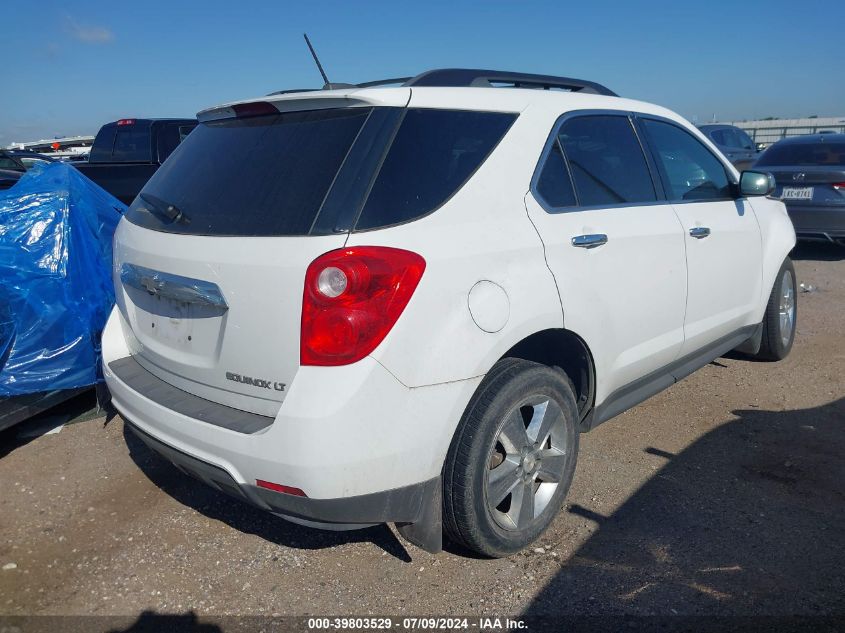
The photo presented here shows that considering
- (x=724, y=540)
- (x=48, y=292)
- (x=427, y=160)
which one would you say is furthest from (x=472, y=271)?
(x=48, y=292)

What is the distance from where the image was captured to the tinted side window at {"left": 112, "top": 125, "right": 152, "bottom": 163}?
8172mm

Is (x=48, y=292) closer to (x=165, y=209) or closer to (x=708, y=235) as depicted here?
(x=165, y=209)

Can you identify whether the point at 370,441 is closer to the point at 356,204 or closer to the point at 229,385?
the point at 229,385

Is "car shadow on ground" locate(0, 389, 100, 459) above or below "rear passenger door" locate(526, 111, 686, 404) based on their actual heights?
below

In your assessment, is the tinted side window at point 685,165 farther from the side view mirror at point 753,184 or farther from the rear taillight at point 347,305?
the rear taillight at point 347,305

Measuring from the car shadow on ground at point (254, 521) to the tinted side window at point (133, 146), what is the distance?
5.61 meters

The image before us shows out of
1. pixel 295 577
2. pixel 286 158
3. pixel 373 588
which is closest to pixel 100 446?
pixel 295 577

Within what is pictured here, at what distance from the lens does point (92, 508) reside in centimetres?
324

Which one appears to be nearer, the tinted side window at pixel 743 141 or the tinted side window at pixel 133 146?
the tinted side window at pixel 133 146

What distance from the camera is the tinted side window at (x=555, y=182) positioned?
2.73 metres

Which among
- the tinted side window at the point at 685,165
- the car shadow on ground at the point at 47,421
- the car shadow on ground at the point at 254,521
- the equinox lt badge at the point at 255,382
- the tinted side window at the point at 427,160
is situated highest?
the tinted side window at the point at 427,160

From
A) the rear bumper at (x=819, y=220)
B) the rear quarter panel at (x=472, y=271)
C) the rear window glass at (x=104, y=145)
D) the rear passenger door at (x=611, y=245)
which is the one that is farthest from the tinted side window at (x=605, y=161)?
the rear window glass at (x=104, y=145)

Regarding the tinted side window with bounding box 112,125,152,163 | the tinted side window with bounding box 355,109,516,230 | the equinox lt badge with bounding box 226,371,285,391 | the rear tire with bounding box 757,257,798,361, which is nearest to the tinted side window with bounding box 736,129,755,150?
the rear tire with bounding box 757,257,798,361

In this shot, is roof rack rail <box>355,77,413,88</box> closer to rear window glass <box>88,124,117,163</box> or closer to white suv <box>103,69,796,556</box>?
white suv <box>103,69,796,556</box>
